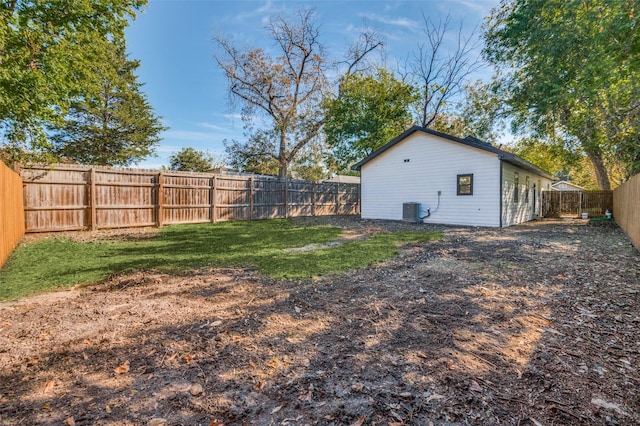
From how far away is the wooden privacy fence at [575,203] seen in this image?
1580 centimetres

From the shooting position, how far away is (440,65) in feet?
64.7

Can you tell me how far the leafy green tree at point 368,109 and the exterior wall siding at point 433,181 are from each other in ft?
22.3

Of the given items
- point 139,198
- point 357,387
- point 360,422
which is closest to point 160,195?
point 139,198

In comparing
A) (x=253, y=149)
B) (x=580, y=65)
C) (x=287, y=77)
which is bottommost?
(x=253, y=149)

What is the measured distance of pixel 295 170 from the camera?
112ft

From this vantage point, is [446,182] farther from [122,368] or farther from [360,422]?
[122,368]

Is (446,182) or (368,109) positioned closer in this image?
(446,182)

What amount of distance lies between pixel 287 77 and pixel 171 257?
17323 millimetres

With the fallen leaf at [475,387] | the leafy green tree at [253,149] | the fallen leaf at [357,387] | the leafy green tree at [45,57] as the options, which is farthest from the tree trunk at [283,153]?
the fallen leaf at [475,387]

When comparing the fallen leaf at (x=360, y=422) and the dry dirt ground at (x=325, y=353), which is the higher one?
the dry dirt ground at (x=325, y=353)

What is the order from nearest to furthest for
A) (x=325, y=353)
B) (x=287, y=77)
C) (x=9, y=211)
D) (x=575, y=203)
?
(x=325, y=353), (x=9, y=211), (x=575, y=203), (x=287, y=77)

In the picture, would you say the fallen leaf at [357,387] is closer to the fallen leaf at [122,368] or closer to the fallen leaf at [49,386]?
the fallen leaf at [122,368]

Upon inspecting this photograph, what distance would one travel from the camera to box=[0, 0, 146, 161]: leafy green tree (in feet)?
20.9

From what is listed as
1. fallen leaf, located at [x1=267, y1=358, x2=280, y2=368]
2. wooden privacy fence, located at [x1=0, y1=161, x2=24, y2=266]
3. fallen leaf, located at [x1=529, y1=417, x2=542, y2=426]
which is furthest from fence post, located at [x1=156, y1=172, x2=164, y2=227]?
fallen leaf, located at [x1=529, y1=417, x2=542, y2=426]
